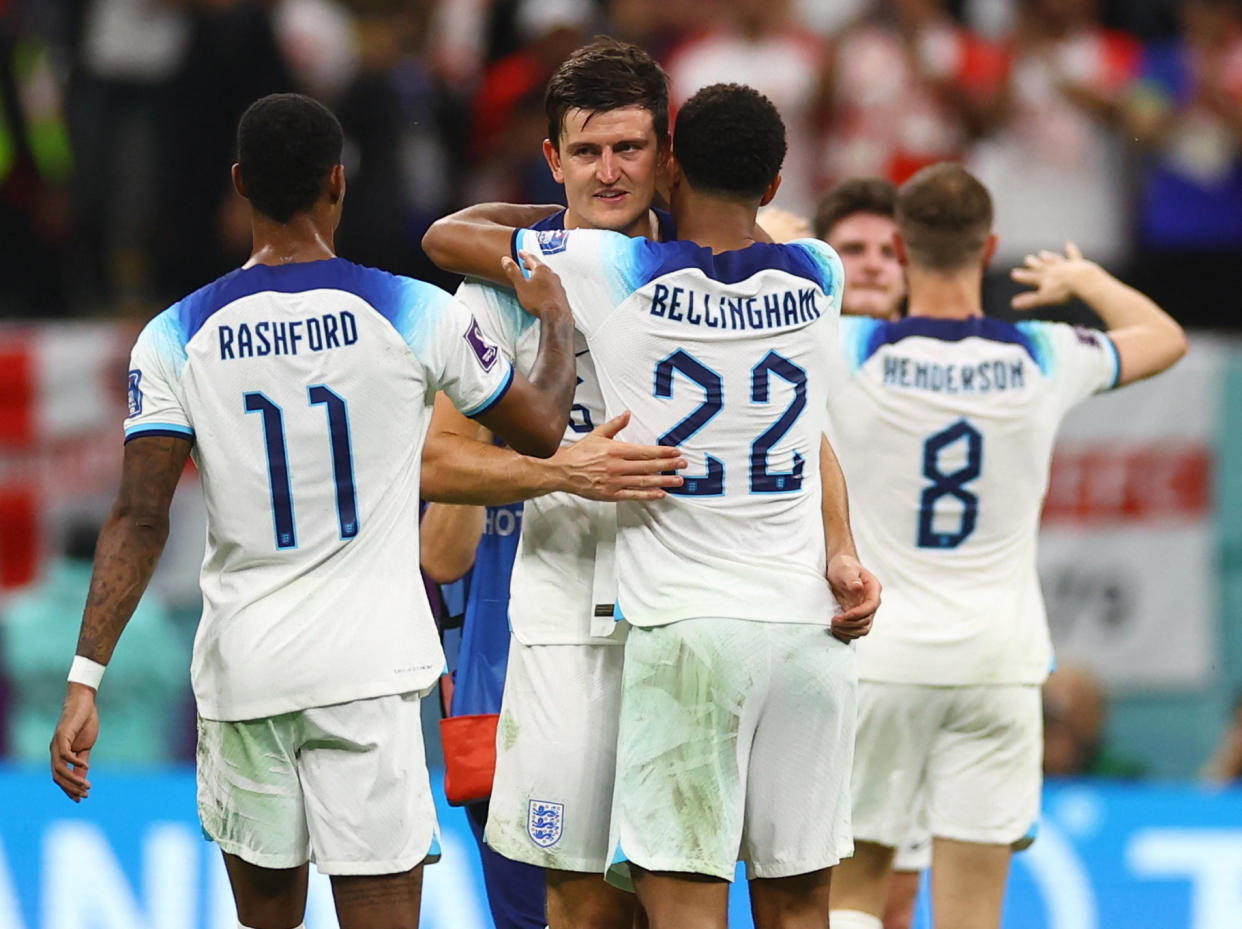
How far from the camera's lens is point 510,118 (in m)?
10.2

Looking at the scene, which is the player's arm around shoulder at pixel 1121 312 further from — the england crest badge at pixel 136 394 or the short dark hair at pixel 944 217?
the england crest badge at pixel 136 394

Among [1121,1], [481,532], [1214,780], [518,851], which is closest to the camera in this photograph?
[518,851]

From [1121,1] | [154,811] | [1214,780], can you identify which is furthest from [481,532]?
[1121,1]

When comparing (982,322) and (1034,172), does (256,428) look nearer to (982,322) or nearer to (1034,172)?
(982,322)

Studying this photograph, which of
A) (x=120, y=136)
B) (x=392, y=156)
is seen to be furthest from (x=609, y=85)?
(x=120, y=136)

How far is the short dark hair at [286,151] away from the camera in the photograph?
4281mm

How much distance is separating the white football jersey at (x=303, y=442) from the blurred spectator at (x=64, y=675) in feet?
14.2

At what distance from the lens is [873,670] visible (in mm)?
5707

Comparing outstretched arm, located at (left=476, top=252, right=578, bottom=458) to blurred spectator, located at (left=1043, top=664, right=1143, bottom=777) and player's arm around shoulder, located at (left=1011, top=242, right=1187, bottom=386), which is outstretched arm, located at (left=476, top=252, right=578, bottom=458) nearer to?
player's arm around shoulder, located at (left=1011, top=242, right=1187, bottom=386)

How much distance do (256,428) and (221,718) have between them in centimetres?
67

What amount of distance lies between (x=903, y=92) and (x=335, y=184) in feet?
20.7

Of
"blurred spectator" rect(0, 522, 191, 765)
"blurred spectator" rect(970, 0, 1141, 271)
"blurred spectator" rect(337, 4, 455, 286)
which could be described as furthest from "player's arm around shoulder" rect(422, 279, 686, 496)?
"blurred spectator" rect(970, 0, 1141, 271)

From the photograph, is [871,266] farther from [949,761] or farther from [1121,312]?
[949,761]

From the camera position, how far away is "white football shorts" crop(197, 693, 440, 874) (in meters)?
4.35
